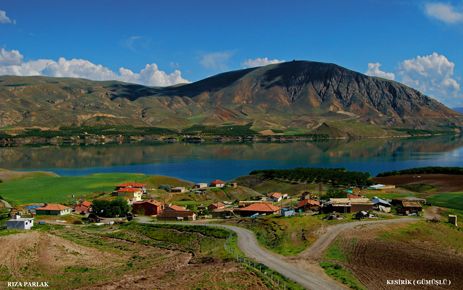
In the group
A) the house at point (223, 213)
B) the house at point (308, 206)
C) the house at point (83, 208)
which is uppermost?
the house at point (308, 206)

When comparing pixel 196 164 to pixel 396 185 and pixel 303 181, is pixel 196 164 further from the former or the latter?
pixel 396 185

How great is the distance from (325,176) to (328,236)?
78.5 meters

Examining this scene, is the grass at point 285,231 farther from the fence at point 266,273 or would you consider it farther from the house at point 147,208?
the house at point 147,208

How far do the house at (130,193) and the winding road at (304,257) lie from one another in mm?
43087

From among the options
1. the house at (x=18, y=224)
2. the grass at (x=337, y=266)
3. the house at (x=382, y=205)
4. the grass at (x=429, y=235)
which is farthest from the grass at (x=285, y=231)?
the house at (x=18, y=224)

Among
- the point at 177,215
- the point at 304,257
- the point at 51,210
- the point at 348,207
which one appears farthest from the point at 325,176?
the point at 304,257

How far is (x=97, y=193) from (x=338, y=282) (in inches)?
3207

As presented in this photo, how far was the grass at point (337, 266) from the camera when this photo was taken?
35.5m

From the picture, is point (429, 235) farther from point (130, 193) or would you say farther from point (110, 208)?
point (130, 193)

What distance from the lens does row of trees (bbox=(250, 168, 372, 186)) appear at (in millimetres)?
120438

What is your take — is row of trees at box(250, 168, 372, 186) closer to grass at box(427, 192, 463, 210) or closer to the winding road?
grass at box(427, 192, 463, 210)

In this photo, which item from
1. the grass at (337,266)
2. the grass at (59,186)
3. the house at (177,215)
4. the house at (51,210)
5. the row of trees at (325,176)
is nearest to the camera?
the grass at (337,266)

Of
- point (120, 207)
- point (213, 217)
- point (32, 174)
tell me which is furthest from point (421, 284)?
point (32, 174)

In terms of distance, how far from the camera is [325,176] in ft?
416
